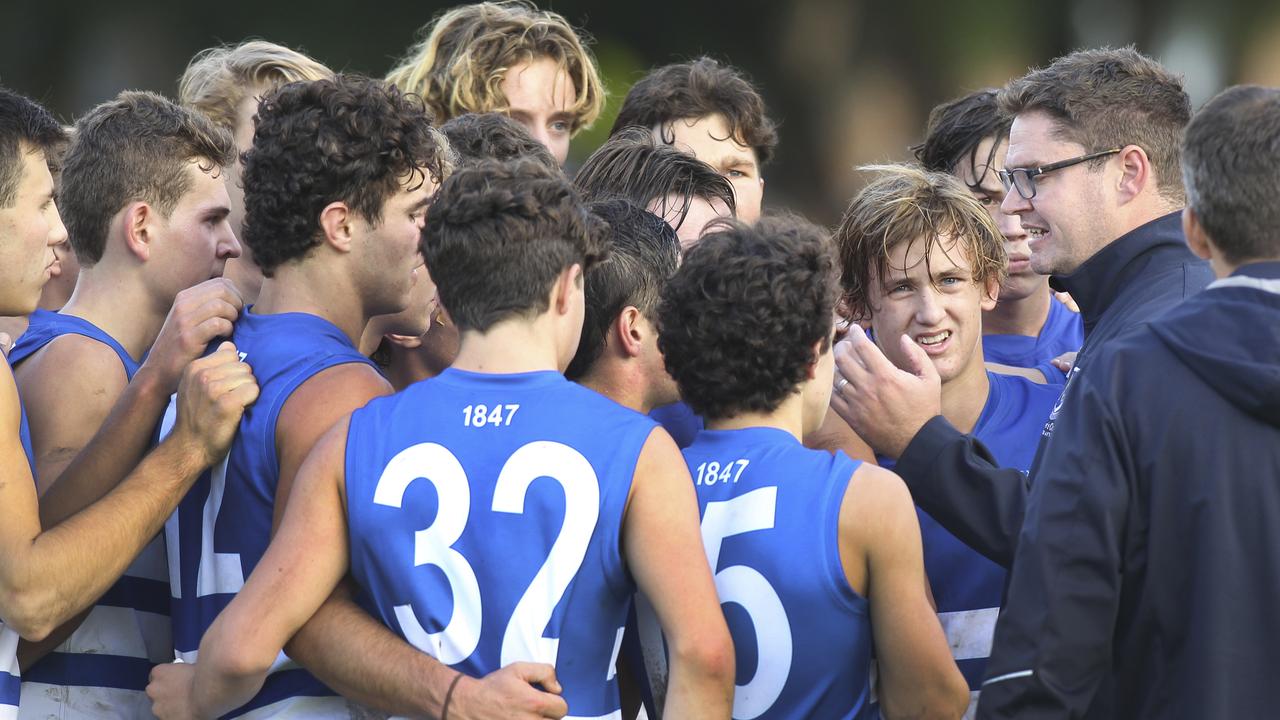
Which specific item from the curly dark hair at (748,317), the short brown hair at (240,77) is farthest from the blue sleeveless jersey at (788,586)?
the short brown hair at (240,77)

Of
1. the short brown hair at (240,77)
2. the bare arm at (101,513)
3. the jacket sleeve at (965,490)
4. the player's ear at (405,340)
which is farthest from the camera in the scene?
the short brown hair at (240,77)

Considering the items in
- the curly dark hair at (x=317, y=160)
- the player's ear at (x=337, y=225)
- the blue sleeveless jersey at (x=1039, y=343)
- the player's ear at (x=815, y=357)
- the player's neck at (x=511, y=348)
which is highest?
the curly dark hair at (x=317, y=160)

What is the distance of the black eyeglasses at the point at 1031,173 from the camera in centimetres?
333

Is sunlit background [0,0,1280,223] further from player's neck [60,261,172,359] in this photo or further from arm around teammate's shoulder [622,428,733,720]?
arm around teammate's shoulder [622,428,733,720]

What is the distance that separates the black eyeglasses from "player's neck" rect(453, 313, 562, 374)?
5.35 ft

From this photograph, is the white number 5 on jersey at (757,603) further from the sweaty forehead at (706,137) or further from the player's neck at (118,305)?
the sweaty forehead at (706,137)

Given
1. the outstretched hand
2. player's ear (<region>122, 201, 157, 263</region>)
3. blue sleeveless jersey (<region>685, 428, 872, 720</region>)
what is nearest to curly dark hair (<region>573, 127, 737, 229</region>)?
the outstretched hand

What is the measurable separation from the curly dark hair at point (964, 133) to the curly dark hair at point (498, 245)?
7.19 feet

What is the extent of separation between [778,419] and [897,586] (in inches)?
16.6

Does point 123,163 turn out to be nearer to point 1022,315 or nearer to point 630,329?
point 630,329

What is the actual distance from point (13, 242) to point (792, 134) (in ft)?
20.4

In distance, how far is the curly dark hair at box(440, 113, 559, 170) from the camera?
370cm

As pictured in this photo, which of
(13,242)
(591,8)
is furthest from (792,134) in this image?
(13,242)

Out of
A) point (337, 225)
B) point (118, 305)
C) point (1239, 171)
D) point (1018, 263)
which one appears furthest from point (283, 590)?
point (1018, 263)
